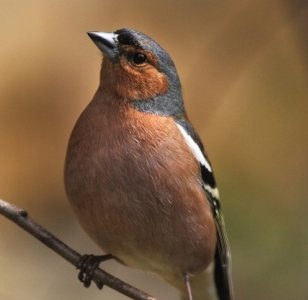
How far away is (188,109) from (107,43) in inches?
98.4

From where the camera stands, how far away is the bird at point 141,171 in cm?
476

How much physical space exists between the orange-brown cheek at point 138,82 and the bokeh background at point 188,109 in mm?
1539

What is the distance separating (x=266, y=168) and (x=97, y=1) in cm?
196

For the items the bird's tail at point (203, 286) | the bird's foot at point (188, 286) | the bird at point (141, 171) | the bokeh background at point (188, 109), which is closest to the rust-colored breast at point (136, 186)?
the bird at point (141, 171)

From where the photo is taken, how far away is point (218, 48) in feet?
24.5

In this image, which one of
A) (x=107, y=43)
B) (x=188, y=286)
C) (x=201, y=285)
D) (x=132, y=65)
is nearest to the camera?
(x=107, y=43)

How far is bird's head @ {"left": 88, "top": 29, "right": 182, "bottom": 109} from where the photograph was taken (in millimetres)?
4977

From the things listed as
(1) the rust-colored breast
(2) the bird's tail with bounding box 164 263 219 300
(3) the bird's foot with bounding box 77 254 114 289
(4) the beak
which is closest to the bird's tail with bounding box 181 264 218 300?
(2) the bird's tail with bounding box 164 263 219 300

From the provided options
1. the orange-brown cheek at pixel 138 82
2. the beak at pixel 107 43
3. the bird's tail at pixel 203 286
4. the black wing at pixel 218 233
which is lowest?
the bird's tail at pixel 203 286

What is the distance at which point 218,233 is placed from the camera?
17.6 ft

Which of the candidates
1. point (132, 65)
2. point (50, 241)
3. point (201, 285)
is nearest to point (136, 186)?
point (50, 241)

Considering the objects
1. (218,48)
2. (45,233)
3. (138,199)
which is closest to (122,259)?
(138,199)

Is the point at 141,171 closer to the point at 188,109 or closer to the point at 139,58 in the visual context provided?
the point at 139,58

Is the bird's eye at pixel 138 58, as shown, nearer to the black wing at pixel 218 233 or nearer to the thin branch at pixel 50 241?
the black wing at pixel 218 233
